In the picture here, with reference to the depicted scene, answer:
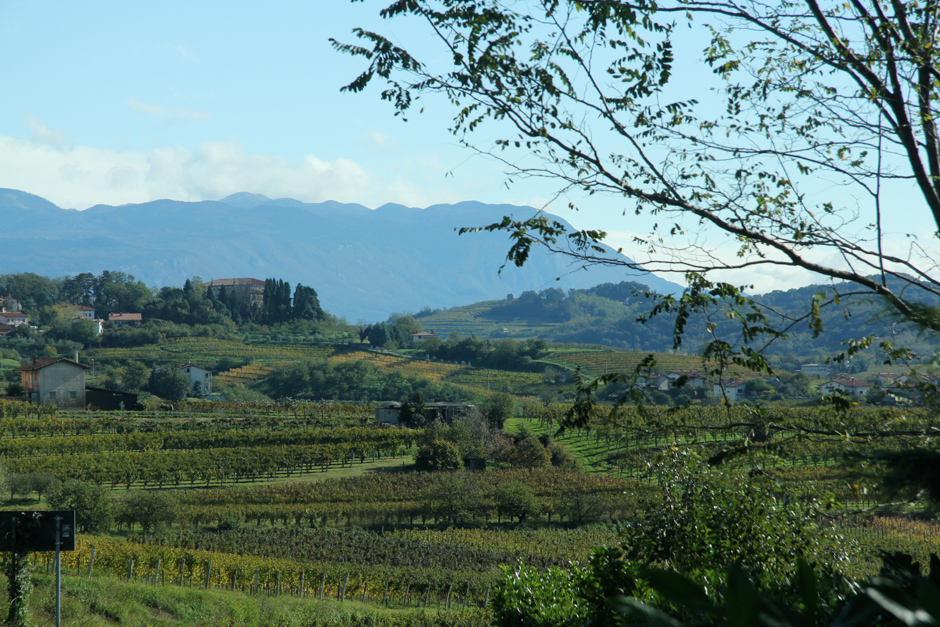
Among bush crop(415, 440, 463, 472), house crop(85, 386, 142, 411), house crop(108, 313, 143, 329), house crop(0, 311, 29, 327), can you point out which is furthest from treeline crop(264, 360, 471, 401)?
house crop(0, 311, 29, 327)

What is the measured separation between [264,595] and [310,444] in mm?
28844

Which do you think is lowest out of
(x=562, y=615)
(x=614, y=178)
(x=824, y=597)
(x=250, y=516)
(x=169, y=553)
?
(x=250, y=516)

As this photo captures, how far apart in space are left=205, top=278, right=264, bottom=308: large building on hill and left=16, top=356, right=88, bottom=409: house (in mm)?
61577

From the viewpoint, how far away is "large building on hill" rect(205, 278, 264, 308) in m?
118

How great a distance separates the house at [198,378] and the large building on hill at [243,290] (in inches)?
1656

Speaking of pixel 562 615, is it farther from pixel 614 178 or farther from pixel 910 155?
pixel 910 155

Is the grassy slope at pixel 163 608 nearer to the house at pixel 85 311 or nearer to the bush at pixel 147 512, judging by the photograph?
the bush at pixel 147 512

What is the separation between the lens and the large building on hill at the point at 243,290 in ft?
387

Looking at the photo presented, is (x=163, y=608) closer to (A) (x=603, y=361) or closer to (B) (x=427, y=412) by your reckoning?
(B) (x=427, y=412)

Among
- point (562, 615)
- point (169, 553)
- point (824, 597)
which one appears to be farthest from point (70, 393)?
point (824, 597)

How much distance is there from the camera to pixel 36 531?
922cm

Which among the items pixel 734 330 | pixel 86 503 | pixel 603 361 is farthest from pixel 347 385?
pixel 734 330

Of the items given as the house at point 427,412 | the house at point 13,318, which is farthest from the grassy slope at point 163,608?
the house at point 13,318

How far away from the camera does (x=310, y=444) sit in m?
45.6
